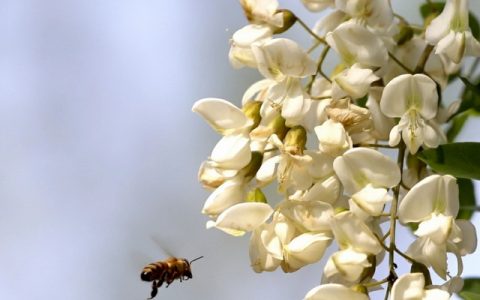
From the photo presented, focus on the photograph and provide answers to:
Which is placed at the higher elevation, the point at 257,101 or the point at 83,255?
the point at 257,101

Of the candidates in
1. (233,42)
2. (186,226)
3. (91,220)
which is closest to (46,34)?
(91,220)

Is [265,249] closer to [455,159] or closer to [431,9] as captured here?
[455,159]

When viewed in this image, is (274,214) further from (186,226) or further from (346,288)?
(186,226)

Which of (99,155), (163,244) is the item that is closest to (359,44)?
(163,244)

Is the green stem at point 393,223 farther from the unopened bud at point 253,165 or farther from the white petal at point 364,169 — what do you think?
the unopened bud at point 253,165

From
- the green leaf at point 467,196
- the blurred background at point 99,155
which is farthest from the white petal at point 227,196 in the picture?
the blurred background at point 99,155

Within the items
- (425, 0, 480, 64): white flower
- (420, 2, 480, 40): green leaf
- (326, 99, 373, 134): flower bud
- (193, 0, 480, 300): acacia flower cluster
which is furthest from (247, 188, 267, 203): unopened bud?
(420, 2, 480, 40): green leaf
